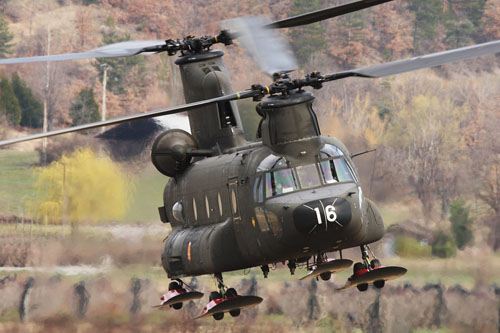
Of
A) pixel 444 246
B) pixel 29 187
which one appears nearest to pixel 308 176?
pixel 444 246

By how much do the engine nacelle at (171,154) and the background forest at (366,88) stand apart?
6.21 metres

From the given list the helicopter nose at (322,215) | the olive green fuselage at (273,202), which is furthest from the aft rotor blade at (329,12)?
the helicopter nose at (322,215)

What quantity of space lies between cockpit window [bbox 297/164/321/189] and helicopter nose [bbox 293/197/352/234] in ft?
1.57

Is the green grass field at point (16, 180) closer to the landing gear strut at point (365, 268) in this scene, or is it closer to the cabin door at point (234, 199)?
the cabin door at point (234, 199)

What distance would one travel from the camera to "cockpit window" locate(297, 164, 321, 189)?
19750 mm

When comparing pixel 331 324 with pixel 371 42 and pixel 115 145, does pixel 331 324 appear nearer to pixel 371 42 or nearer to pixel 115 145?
pixel 115 145

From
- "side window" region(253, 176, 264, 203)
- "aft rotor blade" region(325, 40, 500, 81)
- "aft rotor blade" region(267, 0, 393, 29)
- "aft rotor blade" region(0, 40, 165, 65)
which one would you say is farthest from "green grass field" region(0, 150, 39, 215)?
"aft rotor blade" region(325, 40, 500, 81)

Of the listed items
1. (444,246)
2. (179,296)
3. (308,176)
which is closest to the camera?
(308,176)

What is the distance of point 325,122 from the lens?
3278cm

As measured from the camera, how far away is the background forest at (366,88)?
32.4 metres

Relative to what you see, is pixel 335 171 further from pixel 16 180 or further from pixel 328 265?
pixel 16 180

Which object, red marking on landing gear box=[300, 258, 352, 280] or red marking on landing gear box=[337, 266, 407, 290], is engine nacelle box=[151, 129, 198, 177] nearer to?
red marking on landing gear box=[300, 258, 352, 280]

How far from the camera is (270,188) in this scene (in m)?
20.1

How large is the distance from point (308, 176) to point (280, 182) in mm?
519
